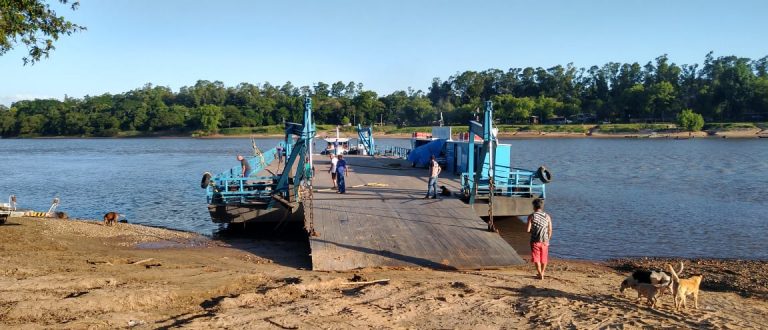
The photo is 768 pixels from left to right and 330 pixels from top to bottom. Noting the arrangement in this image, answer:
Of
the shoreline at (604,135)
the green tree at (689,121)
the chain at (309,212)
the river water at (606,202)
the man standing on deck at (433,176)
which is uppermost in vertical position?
the green tree at (689,121)

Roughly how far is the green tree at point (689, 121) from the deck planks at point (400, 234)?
382 ft

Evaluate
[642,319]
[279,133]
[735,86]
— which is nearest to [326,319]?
[642,319]

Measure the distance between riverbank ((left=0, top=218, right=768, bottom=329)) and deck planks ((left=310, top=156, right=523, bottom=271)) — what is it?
1.63 feet

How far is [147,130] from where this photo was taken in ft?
496

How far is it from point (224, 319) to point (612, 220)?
64.9ft

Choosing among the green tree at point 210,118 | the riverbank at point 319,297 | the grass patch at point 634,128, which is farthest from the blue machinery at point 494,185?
the green tree at point 210,118

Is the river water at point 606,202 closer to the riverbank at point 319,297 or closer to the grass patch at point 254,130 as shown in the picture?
the riverbank at point 319,297

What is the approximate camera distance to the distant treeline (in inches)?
5295

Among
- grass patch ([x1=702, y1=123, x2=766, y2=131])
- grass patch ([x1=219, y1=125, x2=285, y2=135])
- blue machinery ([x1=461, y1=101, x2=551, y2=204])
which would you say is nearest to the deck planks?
blue machinery ([x1=461, y1=101, x2=551, y2=204])

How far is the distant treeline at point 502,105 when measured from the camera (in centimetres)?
13450

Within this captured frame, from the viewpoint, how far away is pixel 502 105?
461 ft

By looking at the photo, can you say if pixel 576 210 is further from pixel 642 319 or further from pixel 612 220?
pixel 642 319

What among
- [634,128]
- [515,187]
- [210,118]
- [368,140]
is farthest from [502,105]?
[515,187]

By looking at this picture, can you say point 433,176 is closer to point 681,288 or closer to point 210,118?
point 681,288
